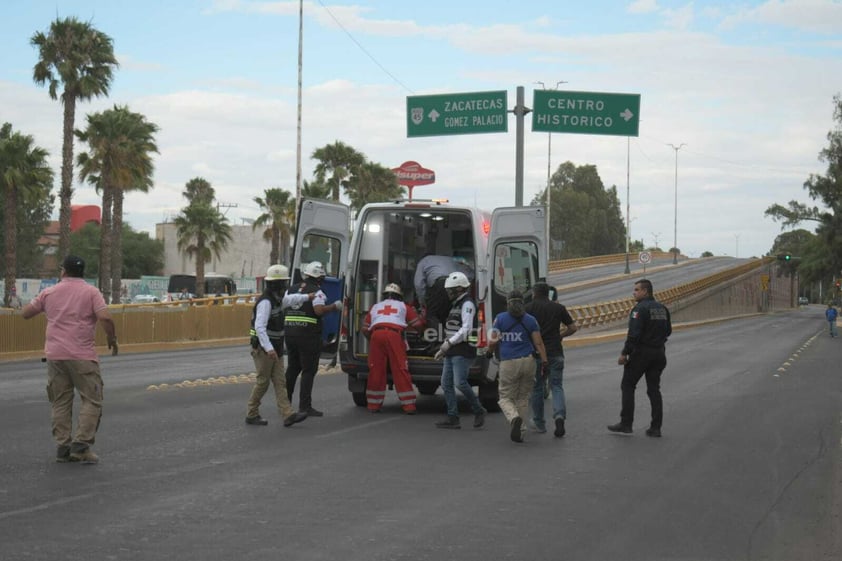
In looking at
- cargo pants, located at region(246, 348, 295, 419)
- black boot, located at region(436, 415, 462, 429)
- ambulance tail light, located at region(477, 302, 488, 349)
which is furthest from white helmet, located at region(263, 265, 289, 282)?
ambulance tail light, located at region(477, 302, 488, 349)

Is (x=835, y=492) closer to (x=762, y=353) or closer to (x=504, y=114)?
(x=504, y=114)

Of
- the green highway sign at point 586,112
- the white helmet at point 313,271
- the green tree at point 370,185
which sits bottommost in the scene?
the white helmet at point 313,271

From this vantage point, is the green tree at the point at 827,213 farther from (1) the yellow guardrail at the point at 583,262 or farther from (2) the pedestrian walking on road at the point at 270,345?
(2) the pedestrian walking on road at the point at 270,345

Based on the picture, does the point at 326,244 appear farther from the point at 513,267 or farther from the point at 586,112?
the point at 586,112

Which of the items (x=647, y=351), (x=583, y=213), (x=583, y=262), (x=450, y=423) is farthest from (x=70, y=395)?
(x=583, y=213)

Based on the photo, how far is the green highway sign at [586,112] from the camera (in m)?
26.0

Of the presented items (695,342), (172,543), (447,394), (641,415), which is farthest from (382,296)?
(695,342)

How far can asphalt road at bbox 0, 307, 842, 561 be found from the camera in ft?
22.6

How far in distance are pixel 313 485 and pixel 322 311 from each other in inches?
187

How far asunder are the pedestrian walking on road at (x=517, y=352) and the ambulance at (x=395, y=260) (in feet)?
6.21

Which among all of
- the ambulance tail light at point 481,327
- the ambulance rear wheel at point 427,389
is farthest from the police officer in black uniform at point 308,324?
the ambulance rear wheel at point 427,389

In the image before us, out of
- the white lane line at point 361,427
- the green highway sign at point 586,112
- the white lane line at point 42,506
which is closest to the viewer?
the white lane line at point 42,506

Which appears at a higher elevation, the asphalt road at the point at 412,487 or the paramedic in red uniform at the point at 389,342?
the paramedic in red uniform at the point at 389,342

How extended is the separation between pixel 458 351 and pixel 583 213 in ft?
456
